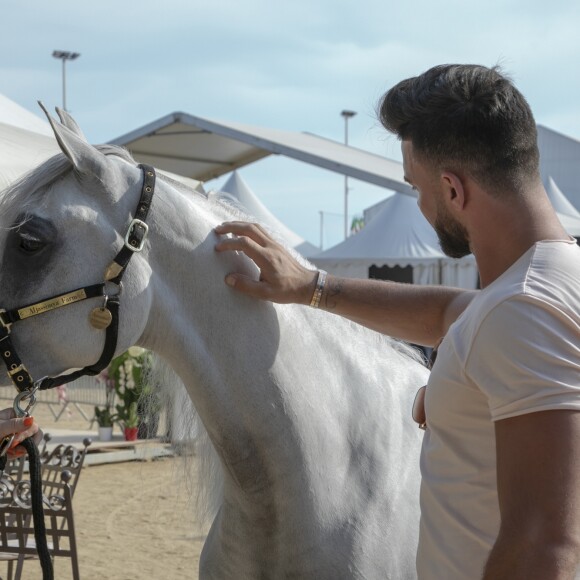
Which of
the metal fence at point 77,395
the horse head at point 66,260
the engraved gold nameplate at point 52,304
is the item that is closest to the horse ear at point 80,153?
the horse head at point 66,260

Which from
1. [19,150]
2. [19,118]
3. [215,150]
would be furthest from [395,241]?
[19,150]

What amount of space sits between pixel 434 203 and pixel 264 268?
658 mm

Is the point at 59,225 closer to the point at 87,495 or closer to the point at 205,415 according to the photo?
the point at 205,415

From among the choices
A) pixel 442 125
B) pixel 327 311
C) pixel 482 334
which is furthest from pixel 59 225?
pixel 482 334

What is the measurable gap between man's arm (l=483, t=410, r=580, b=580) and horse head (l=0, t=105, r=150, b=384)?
1.01 metres

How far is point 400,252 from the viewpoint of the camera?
46.6 ft

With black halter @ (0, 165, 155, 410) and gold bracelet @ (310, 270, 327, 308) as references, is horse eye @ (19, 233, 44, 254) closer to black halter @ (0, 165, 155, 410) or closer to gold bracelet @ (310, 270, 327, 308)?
black halter @ (0, 165, 155, 410)

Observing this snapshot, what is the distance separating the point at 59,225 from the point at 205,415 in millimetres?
547

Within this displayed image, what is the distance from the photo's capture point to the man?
0.88m

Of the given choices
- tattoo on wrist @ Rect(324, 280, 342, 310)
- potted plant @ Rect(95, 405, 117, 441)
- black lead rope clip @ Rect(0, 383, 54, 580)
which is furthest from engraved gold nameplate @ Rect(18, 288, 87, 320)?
potted plant @ Rect(95, 405, 117, 441)

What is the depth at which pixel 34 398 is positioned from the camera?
1.77 metres

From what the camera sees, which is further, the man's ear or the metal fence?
the metal fence

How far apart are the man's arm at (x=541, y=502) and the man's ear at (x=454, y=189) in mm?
334

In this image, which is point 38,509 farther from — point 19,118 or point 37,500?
point 19,118
